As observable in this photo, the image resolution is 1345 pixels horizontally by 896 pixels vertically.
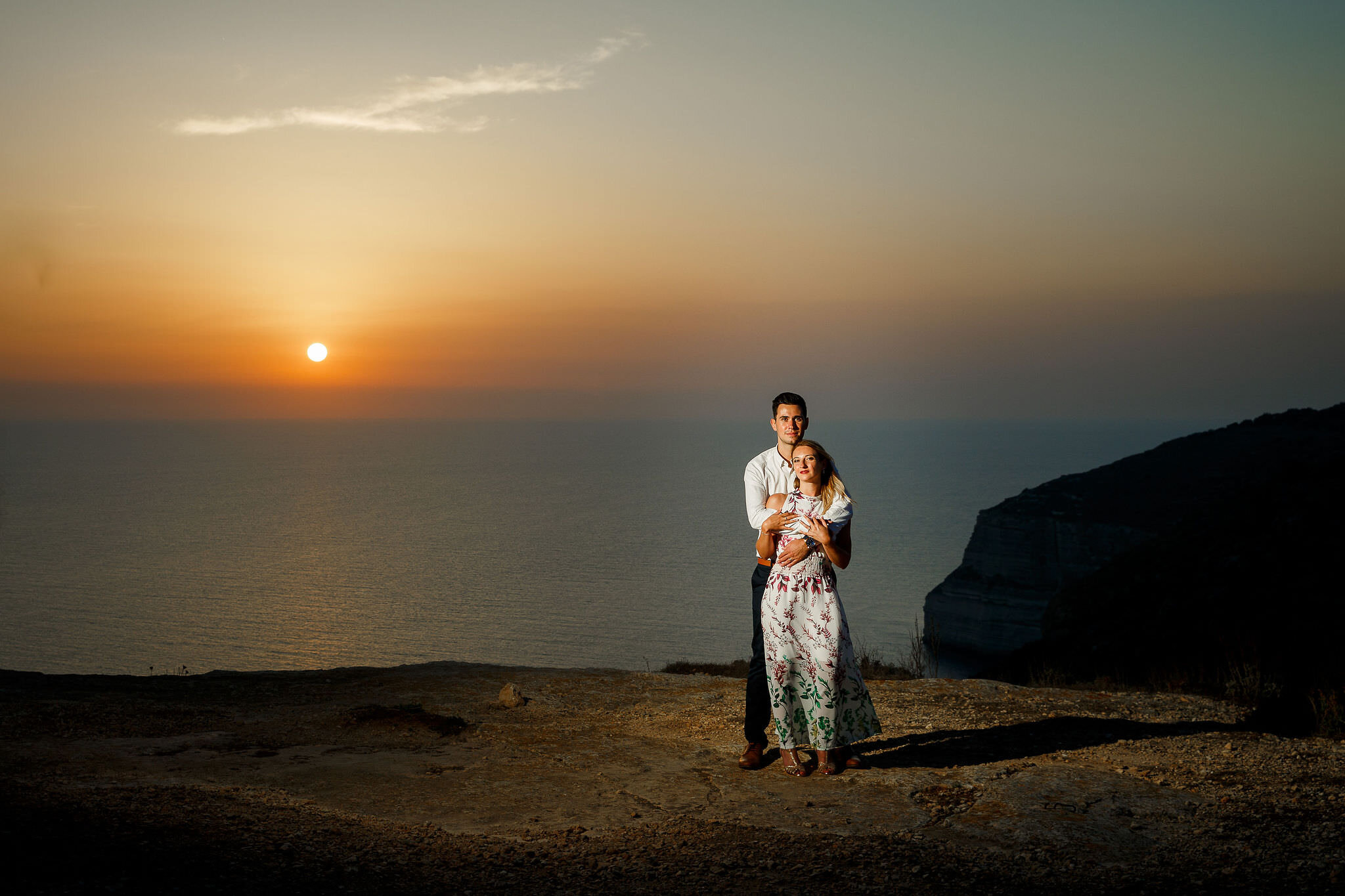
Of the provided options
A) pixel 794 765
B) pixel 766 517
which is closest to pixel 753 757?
pixel 794 765

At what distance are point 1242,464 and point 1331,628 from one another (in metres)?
48.8

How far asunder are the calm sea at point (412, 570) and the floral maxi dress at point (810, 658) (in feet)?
140

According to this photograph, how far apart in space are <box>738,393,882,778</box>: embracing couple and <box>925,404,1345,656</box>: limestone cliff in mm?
53937

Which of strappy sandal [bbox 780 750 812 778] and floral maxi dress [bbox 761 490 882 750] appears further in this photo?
strappy sandal [bbox 780 750 812 778]

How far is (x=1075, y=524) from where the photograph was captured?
59156 millimetres

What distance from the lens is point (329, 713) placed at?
8.16m

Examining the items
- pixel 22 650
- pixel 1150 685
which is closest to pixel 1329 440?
pixel 1150 685

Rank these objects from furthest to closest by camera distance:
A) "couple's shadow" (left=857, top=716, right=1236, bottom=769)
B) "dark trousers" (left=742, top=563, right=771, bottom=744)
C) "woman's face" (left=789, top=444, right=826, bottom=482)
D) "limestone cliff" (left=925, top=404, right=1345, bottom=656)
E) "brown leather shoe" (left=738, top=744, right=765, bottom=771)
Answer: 1. "limestone cliff" (left=925, top=404, right=1345, bottom=656)
2. "couple's shadow" (left=857, top=716, right=1236, bottom=769)
3. "brown leather shoe" (left=738, top=744, right=765, bottom=771)
4. "dark trousers" (left=742, top=563, right=771, bottom=744)
5. "woman's face" (left=789, top=444, right=826, bottom=482)

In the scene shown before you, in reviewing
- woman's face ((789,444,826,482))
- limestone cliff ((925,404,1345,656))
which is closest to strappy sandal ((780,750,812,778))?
woman's face ((789,444,826,482))

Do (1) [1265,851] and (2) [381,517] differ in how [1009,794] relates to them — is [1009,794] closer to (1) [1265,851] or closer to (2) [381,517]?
(1) [1265,851]

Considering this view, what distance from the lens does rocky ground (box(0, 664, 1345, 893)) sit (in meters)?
4.43

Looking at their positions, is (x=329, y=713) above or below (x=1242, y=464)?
below

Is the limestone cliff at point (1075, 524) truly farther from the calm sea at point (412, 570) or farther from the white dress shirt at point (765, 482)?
the white dress shirt at point (765, 482)

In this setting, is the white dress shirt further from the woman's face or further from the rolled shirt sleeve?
the woman's face
